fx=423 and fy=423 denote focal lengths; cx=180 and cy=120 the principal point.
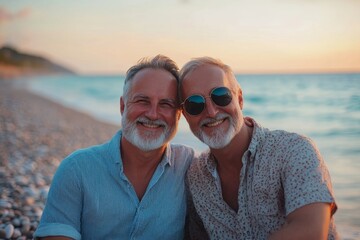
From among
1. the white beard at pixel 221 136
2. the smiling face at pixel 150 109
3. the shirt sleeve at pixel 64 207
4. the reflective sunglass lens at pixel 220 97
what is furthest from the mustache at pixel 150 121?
the shirt sleeve at pixel 64 207

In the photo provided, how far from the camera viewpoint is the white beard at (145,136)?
3.68 metres

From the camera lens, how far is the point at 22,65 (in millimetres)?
124938

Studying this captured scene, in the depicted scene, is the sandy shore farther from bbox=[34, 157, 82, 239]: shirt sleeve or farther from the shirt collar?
the shirt collar

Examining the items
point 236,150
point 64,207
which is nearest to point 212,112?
point 236,150

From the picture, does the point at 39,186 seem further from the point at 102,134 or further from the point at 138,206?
the point at 102,134

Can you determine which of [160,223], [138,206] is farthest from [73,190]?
[160,223]

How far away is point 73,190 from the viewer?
3.49 meters

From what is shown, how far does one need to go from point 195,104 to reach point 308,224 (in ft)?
4.40

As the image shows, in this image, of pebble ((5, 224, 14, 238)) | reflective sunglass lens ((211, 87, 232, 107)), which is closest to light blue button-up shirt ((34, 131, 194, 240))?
reflective sunglass lens ((211, 87, 232, 107))

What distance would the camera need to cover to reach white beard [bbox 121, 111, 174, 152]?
368 cm

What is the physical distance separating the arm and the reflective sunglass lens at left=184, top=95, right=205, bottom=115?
1168mm

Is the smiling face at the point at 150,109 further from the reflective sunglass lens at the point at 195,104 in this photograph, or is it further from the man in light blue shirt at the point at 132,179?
the reflective sunglass lens at the point at 195,104

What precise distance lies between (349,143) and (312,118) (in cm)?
834

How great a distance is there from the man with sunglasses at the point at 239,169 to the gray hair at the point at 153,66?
0.49 ft
